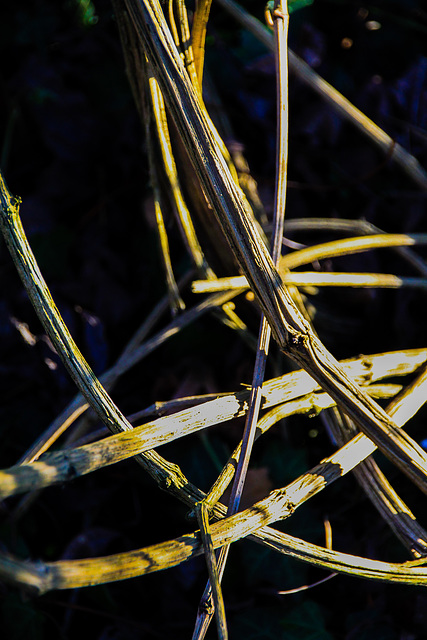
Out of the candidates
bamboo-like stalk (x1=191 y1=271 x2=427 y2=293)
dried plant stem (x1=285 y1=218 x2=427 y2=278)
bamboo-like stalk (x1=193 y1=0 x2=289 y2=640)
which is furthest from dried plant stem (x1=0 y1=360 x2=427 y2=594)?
dried plant stem (x1=285 y1=218 x2=427 y2=278)

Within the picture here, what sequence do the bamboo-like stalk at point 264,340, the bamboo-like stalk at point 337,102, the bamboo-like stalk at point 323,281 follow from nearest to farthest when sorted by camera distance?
the bamboo-like stalk at point 264,340 < the bamboo-like stalk at point 323,281 < the bamboo-like stalk at point 337,102

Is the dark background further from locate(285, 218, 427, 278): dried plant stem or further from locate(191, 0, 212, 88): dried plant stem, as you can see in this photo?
locate(191, 0, 212, 88): dried plant stem

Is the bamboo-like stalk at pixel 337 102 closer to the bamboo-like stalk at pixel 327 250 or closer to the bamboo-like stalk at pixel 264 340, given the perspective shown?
the bamboo-like stalk at pixel 327 250

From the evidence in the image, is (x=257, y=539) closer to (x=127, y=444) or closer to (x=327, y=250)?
(x=127, y=444)

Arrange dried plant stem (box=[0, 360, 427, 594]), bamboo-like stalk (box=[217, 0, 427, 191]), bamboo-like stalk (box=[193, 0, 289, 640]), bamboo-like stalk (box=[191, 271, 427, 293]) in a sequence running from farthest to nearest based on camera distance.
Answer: bamboo-like stalk (box=[217, 0, 427, 191]), bamboo-like stalk (box=[191, 271, 427, 293]), bamboo-like stalk (box=[193, 0, 289, 640]), dried plant stem (box=[0, 360, 427, 594])

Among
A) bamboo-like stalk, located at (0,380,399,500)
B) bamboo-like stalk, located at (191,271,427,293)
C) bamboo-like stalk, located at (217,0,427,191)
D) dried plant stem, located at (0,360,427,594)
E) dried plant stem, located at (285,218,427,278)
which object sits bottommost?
dried plant stem, located at (0,360,427,594)

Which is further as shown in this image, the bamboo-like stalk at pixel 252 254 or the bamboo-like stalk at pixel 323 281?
the bamboo-like stalk at pixel 323 281

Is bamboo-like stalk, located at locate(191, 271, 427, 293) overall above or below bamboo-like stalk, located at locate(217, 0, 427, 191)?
below

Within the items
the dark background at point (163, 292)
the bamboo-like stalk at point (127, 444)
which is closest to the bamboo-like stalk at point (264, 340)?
the bamboo-like stalk at point (127, 444)

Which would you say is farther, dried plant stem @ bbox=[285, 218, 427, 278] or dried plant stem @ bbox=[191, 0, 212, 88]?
dried plant stem @ bbox=[285, 218, 427, 278]

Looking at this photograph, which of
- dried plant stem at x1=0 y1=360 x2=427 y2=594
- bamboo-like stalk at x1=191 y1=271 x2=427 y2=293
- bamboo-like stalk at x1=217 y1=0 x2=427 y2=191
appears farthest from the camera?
bamboo-like stalk at x1=217 y1=0 x2=427 y2=191
